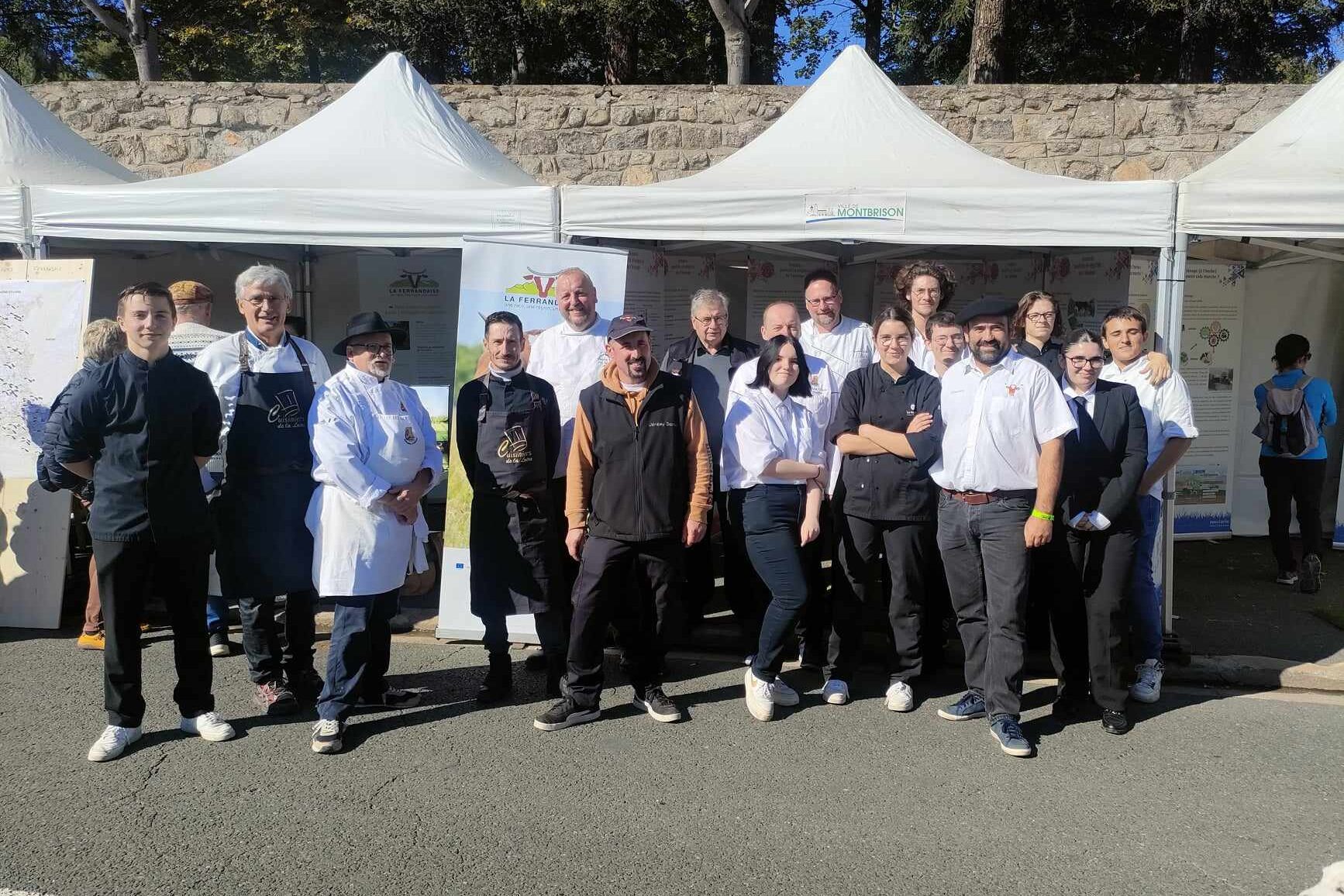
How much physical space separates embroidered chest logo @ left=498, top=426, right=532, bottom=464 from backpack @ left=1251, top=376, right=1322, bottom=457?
5.31 meters

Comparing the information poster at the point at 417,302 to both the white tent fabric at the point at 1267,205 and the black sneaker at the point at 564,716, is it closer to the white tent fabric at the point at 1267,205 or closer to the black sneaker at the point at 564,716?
the black sneaker at the point at 564,716

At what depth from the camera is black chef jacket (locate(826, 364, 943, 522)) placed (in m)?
4.05

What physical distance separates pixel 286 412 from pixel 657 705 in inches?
80.9

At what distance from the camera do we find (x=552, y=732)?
3.95 m

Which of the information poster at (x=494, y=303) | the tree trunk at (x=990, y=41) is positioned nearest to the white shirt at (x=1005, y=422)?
the information poster at (x=494, y=303)

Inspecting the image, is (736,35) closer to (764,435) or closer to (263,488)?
(764,435)

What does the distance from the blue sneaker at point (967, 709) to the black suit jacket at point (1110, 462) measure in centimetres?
89

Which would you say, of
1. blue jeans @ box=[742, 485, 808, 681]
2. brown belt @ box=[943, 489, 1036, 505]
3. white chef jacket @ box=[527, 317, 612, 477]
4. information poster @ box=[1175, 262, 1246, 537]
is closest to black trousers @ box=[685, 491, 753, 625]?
blue jeans @ box=[742, 485, 808, 681]

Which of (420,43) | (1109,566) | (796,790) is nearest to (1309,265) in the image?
(1109,566)

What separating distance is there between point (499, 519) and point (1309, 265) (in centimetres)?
714

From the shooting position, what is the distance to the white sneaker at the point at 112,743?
360cm

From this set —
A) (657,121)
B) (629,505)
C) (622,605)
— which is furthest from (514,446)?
(657,121)

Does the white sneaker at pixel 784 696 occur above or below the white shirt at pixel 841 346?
below

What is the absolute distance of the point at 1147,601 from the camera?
4297 mm
